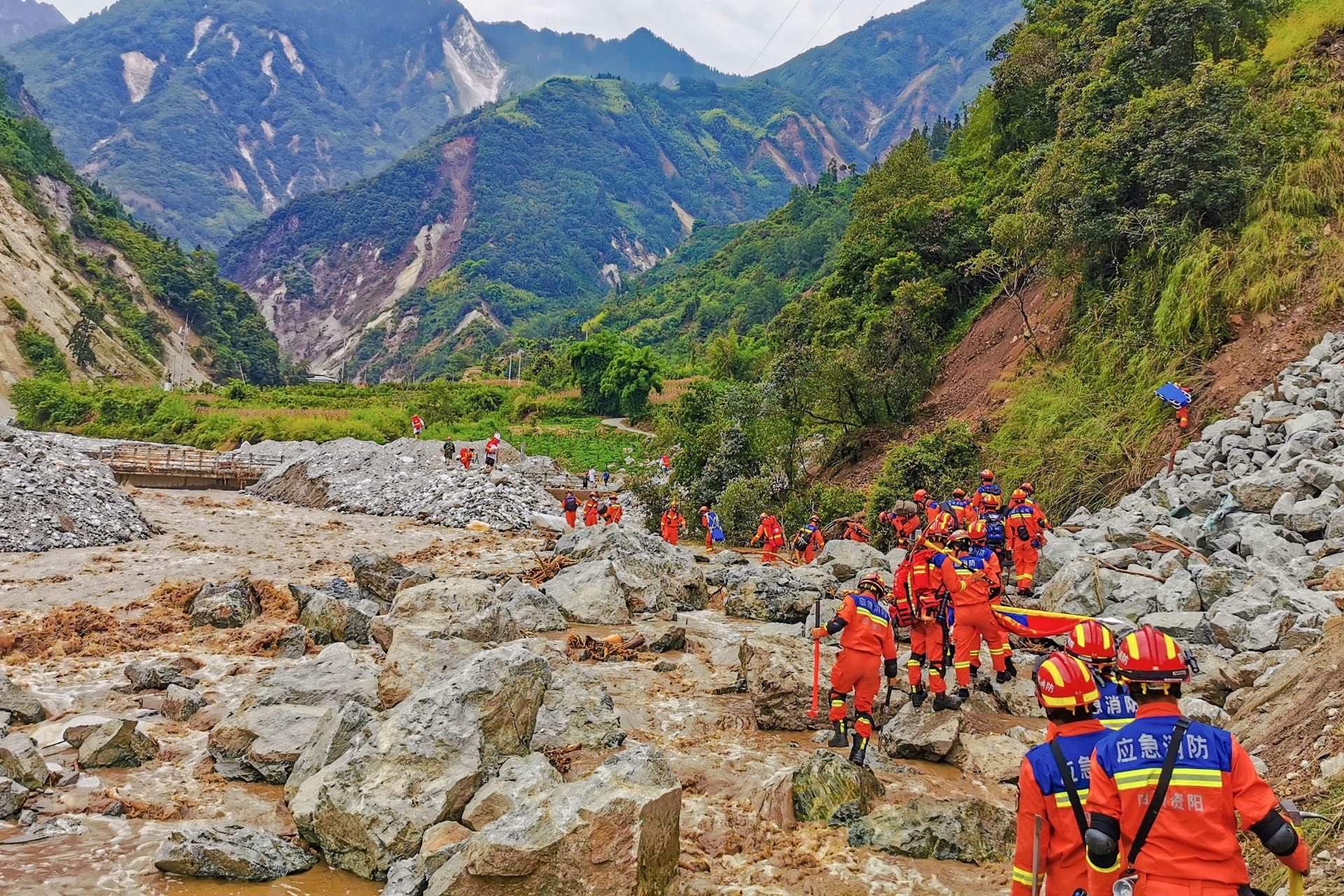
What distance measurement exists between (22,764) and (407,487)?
72.6 feet

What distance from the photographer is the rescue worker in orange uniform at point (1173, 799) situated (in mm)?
3006

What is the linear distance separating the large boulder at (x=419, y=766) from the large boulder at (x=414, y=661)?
1590 millimetres

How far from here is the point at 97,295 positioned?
70.1 m

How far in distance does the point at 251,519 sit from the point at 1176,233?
25140 millimetres

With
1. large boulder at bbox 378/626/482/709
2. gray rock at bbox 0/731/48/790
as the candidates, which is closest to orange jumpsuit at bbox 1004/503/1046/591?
large boulder at bbox 378/626/482/709

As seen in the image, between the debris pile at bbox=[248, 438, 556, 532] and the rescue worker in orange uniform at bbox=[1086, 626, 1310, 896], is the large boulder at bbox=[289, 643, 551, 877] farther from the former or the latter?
the debris pile at bbox=[248, 438, 556, 532]

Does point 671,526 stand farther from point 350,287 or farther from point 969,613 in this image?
point 350,287

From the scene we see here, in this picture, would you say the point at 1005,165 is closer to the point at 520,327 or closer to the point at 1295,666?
the point at 1295,666

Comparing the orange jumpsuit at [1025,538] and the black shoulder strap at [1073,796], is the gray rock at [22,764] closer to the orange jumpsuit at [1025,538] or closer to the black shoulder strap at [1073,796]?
the black shoulder strap at [1073,796]

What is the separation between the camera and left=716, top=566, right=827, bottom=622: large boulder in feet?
43.5

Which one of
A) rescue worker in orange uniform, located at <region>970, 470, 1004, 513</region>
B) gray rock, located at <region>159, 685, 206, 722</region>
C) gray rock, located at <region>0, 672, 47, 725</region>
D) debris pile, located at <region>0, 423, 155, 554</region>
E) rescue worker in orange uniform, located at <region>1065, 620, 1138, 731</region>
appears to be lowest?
rescue worker in orange uniform, located at <region>970, 470, 1004, 513</region>

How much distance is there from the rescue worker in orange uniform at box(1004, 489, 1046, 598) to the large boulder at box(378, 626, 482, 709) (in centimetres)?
772

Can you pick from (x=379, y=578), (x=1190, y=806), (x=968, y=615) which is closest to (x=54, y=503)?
(x=379, y=578)

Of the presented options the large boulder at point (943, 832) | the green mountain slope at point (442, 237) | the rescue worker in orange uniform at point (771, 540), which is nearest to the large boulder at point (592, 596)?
the rescue worker in orange uniform at point (771, 540)
